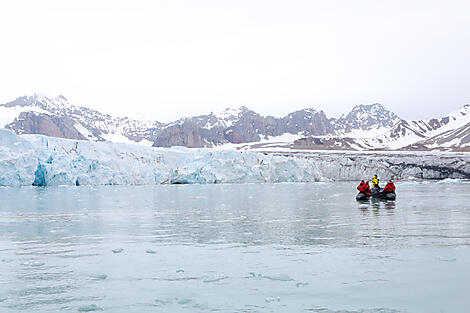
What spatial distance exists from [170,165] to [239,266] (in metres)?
47.3

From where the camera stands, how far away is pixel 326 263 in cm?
884

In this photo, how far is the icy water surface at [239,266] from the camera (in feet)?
21.3

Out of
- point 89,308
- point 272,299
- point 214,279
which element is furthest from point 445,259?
point 89,308

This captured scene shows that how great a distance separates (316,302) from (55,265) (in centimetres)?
511

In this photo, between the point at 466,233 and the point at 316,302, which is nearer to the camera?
the point at 316,302

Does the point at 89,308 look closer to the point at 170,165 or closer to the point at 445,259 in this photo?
the point at 445,259

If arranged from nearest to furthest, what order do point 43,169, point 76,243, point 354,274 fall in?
point 354,274 → point 76,243 → point 43,169

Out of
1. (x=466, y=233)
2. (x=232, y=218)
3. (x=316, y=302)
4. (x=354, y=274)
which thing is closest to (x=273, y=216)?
(x=232, y=218)

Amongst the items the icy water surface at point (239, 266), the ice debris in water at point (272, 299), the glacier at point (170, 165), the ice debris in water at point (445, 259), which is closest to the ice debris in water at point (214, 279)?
the icy water surface at point (239, 266)

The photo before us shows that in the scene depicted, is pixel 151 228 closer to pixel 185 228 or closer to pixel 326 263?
pixel 185 228

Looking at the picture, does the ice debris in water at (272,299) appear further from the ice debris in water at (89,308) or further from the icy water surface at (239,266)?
the ice debris in water at (89,308)

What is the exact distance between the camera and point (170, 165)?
182ft

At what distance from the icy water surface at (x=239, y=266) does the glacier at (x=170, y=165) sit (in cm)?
3140

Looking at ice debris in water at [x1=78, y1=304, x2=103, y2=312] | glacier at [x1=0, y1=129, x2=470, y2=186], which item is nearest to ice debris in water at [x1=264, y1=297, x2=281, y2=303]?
ice debris in water at [x1=78, y1=304, x2=103, y2=312]
